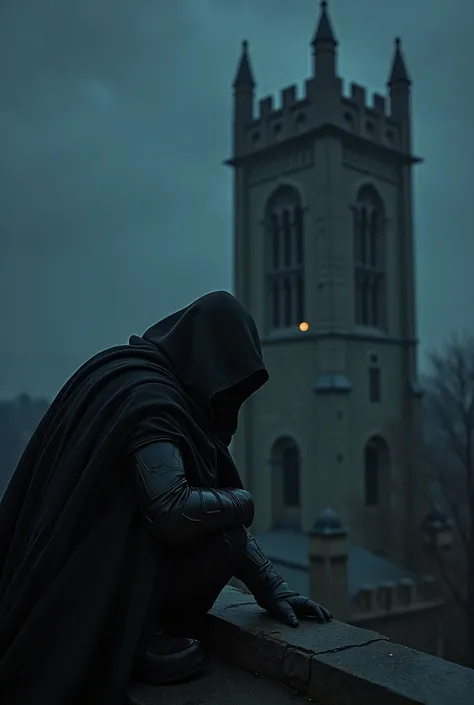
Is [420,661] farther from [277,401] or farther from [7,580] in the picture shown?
[277,401]

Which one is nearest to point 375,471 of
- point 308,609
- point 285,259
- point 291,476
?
point 291,476

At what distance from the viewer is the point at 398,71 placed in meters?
31.9

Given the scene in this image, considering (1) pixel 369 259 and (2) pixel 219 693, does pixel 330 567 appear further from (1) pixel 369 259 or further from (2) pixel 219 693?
(2) pixel 219 693

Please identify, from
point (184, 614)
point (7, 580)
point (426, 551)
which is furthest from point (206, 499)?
point (426, 551)

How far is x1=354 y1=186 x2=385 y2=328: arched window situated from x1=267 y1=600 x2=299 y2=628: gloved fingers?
85.0ft

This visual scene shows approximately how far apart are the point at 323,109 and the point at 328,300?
7.05 metres

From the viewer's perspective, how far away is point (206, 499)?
8.43 feet

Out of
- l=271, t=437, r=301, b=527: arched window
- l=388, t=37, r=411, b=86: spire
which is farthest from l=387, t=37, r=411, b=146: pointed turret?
l=271, t=437, r=301, b=527: arched window

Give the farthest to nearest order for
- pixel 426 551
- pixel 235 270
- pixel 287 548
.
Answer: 1. pixel 235 270
2. pixel 287 548
3. pixel 426 551

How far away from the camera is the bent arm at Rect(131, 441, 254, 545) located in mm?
2500

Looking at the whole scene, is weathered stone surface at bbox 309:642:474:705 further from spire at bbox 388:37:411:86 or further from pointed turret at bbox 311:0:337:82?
spire at bbox 388:37:411:86

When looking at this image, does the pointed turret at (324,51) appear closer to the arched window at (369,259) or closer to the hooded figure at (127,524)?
the arched window at (369,259)

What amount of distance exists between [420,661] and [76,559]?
1286mm

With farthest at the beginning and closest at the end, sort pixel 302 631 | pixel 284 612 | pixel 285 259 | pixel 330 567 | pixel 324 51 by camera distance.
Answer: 1. pixel 285 259
2. pixel 324 51
3. pixel 330 567
4. pixel 284 612
5. pixel 302 631
